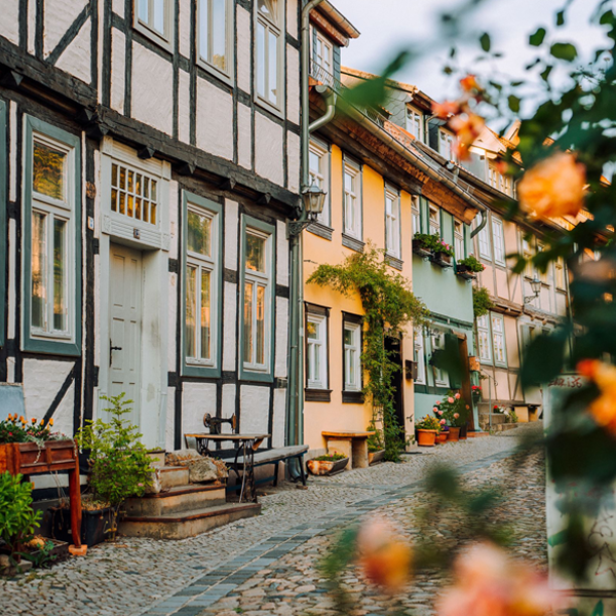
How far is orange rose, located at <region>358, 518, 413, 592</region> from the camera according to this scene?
2.30 feet

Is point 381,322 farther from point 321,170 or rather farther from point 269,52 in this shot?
point 269,52

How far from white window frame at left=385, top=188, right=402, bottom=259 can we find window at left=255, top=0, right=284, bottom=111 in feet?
13.8

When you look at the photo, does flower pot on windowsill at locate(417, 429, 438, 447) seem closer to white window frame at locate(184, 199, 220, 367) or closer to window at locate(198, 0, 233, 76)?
white window frame at locate(184, 199, 220, 367)

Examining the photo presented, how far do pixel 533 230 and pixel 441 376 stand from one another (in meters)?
0.25

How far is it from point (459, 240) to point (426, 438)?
5.77 meters

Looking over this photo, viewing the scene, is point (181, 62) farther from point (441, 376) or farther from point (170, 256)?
point (441, 376)

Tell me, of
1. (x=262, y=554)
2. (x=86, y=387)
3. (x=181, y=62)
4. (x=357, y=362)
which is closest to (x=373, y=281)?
(x=357, y=362)

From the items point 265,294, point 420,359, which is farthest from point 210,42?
point 420,359

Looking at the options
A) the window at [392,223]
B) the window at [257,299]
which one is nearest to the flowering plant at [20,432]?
the window at [257,299]

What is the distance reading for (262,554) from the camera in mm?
5930

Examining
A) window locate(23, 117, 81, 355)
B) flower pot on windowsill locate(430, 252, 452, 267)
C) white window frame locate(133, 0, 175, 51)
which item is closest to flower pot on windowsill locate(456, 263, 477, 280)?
flower pot on windowsill locate(430, 252, 452, 267)

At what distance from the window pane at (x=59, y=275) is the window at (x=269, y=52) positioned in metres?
3.90

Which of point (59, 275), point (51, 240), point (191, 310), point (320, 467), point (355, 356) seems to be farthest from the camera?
point (355, 356)

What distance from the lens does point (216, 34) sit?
944 cm
